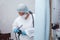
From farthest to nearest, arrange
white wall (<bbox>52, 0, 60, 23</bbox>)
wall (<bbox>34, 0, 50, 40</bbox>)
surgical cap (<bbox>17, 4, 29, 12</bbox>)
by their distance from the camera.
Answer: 1. surgical cap (<bbox>17, 4, 29, 12</bbox>)
2. white wall (<bbox>52, 0, 60, 23</bbox>)
3. wall (<bbox>34, 0, 50, 40</bbox>)

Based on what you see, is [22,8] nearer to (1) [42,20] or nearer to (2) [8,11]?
(2) [8,11]

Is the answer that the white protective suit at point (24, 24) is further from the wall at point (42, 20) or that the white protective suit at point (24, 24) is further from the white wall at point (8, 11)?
the wall at point (42, 20)

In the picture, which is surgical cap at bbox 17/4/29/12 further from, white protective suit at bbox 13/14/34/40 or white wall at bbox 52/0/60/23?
white wall at bbox 52/0/60/23

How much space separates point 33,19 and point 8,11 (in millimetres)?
307

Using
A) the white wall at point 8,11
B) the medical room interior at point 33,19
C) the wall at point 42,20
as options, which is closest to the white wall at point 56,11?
the medical room interior at point 33,19

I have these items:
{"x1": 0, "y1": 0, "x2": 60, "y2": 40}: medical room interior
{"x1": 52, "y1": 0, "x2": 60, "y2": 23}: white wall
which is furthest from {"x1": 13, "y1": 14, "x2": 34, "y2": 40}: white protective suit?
{"x1": 52, "y1": 0, "x2": 60, "y2": 23}: white wall

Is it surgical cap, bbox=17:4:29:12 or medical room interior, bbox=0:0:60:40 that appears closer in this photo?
medical room interior, bbox=0:0:60:40

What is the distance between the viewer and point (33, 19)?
1179 millimetres

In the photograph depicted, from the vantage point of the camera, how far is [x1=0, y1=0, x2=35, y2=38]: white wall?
49.3 inches

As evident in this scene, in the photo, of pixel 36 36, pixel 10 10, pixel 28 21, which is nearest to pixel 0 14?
pixel 10 10

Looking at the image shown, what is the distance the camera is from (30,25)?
1.22 meters

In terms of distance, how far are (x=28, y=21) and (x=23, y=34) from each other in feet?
0.49

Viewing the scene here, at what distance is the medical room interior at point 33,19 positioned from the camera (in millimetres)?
912

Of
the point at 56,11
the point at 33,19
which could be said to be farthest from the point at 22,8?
the point at 56,11
